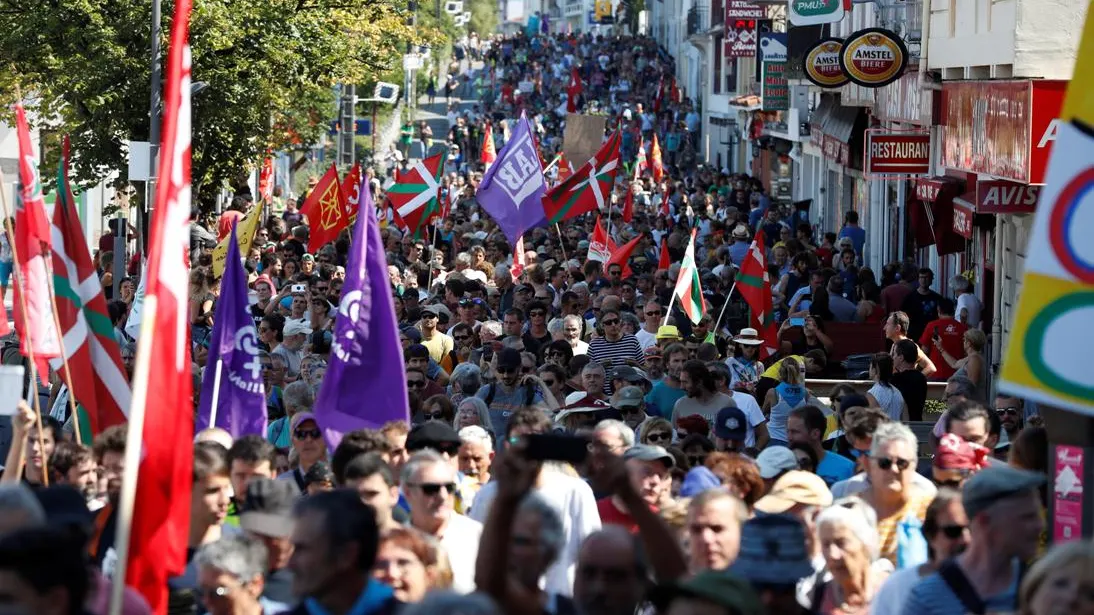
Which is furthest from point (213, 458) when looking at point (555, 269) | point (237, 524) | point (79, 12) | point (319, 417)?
point (79, 12)

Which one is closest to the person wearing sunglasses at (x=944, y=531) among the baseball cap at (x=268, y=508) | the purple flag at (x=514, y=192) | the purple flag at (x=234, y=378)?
the baseball cap at (x=268, y=508)

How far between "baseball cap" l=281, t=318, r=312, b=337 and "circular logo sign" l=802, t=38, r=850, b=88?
11.1m

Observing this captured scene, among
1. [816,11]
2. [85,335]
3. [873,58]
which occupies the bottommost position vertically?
[85,335]

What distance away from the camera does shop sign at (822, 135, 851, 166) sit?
33.9 metres

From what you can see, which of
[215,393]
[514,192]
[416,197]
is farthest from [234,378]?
[416,197]

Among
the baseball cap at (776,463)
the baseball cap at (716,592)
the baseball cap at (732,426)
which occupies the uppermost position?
the baseball cap at (716,592)

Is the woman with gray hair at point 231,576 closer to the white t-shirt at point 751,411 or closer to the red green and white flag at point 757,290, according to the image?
the white t-shirt at point 751,411

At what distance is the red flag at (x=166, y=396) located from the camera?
654cm

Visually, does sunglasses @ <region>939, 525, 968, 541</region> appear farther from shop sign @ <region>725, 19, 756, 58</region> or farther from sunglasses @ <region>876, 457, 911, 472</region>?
shop sign @ <region>725, 19, 756, 58</region>

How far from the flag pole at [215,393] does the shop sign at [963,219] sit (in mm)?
11659

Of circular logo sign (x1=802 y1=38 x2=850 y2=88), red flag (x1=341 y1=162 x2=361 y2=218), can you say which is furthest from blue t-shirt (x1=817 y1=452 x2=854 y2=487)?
circular logo sign (x1=802 y1=38 x2=850 y2=88)

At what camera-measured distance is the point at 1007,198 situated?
→ 710 inches

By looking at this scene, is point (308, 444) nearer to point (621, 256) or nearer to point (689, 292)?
point (689, 292)

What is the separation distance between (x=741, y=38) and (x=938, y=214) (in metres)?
26.0
